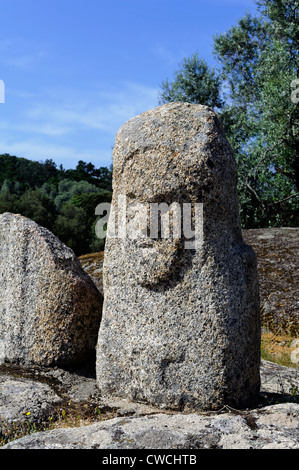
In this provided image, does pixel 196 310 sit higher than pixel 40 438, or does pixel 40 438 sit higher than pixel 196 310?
pixel 196 310

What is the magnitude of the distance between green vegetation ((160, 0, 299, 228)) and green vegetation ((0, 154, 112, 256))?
18.3 meters

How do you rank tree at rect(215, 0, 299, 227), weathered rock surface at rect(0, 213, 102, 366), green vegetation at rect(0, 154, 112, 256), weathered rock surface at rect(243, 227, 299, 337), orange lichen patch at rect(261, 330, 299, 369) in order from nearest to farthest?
weathered rock surface at rect(0, 213, 102, 366) < orange lichen patch at rect(261, 330, 299, 369) < weathered rock surface at rect(243, 227, 299, 337) < tree at rect(215, 0, 299, 227) < green vegetation at rect(0, 154, 112, 256)

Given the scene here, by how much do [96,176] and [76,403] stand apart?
251 feet

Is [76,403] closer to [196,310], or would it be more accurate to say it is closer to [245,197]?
[196,310]

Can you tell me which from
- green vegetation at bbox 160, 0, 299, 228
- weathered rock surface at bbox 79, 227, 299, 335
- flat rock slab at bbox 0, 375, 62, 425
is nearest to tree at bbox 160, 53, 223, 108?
green vegetation at bbox 160, 0, 299, 228

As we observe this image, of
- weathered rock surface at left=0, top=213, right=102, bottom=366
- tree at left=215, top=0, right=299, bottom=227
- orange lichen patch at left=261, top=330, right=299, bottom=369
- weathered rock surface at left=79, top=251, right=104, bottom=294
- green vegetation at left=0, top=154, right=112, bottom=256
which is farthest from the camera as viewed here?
green vegetation at left=0, top=154, right=112, bottom=256

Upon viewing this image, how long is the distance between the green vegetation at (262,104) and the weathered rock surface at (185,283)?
1391 cm

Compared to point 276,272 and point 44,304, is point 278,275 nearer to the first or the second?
point 276,272

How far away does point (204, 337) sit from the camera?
204 inches

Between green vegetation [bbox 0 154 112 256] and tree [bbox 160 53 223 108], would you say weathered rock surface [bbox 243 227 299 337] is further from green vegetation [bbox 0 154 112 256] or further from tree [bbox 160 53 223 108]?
green vegetation [bbox 0 154 112 256]

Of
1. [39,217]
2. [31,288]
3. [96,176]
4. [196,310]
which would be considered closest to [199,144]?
[196,310]

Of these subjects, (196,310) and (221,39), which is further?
(221,39)

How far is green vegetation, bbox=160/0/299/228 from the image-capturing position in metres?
19.1
